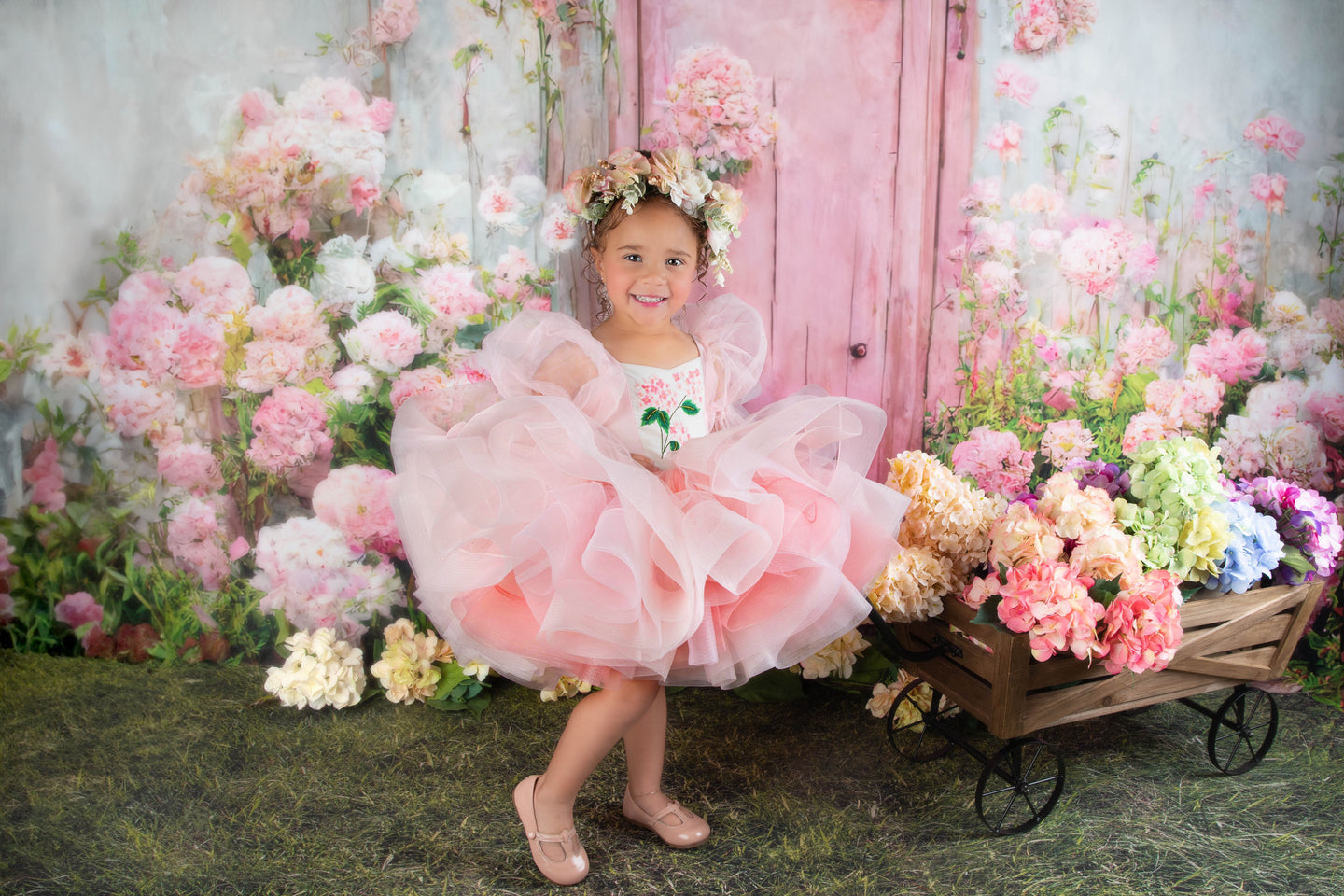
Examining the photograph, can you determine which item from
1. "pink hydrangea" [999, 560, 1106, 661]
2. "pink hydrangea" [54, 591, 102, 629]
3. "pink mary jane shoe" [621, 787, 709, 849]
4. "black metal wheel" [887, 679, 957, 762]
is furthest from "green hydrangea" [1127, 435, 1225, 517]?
"pink hydrangea" [54, 591, 102, 629]

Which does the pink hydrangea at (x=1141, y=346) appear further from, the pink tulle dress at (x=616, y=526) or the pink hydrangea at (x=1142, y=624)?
the pink tulle dress at (x=616, y=526)

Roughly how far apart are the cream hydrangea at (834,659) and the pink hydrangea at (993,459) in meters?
0.62

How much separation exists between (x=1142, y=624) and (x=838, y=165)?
1.47m

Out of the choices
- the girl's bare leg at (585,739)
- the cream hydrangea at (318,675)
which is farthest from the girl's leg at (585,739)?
the cream hydrangea at (318,675)

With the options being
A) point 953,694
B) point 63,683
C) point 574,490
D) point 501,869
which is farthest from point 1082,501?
point 63,683

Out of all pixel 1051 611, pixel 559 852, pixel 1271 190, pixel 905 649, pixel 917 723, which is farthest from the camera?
pixel 1271 190

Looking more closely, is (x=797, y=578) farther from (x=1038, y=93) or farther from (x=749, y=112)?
(x=1038, y=93)

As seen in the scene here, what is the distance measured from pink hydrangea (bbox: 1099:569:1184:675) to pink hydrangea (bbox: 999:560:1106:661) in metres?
0.05

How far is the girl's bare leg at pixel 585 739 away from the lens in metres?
1.82

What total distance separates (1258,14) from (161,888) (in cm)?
368

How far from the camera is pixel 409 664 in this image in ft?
8.48

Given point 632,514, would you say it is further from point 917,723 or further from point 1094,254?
point 1094,254

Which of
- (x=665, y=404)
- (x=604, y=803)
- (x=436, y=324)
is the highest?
(x=436, y=324)

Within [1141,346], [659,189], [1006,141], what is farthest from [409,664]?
[1141,346]
